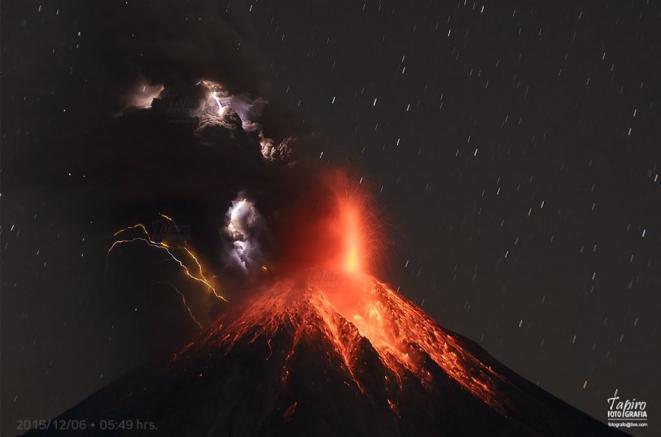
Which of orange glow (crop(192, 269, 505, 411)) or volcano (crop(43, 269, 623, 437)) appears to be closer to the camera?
volcano (crop(43, 269, 623, 437))

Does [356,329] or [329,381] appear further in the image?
[356,329]

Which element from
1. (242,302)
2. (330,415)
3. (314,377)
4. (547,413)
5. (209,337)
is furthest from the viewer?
(242,302)

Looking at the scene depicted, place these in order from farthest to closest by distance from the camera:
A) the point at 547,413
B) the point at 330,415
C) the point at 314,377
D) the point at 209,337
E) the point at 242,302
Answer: the point at 242,302, the point at 209,337, the point at 547,413, the point at 314,377, the point at 330,415

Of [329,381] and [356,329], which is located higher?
→ [356,329]

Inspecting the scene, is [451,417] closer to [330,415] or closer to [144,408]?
[330,415]

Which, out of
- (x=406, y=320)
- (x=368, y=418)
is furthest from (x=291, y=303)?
(x=368, y=418)

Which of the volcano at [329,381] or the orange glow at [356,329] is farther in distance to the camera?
the orange glow at [356,329]

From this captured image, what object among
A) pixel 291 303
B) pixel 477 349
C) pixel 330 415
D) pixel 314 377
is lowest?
pixel 330 415

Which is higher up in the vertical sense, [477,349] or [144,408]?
[477,349]
